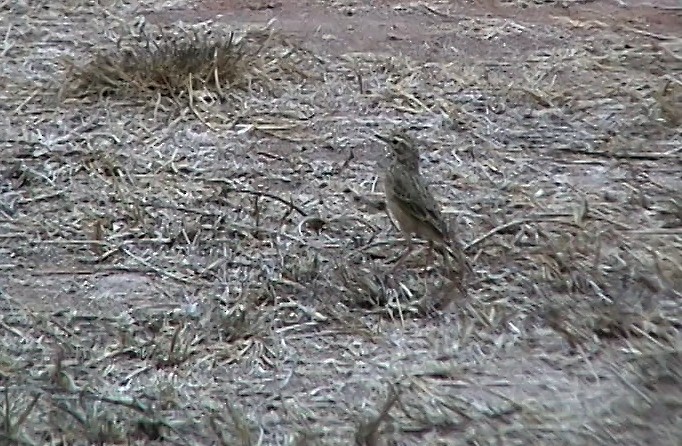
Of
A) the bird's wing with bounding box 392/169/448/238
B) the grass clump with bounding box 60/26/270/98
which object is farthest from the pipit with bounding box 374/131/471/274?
the grass clump with bounding box 60/26/270/98

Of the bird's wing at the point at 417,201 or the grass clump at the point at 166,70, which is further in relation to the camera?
the grass clump at the point at 166,70

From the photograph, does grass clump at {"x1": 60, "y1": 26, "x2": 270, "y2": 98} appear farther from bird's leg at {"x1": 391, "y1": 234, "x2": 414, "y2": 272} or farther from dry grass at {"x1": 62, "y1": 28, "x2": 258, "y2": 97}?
bird's leg at {"x1": 391, "y1": 234, "x2": 414, "y2": 272}

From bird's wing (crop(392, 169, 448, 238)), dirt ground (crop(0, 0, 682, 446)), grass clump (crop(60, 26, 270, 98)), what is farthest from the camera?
grass clump (crop(60, 26, 270, 98))

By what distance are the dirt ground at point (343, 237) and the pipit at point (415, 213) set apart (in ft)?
0.29

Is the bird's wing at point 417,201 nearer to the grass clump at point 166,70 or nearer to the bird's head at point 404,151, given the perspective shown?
the bird's head at point 404,151

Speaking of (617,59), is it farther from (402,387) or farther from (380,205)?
(402,387)

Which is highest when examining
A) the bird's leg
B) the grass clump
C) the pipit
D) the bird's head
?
the bird's head

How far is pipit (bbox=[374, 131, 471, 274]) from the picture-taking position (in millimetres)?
4117

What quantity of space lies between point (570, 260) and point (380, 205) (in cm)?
81

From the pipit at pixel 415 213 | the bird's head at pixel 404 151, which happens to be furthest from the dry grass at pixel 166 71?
the pipit at pixel 415 213

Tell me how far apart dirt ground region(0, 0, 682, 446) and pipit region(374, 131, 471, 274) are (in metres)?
0.09

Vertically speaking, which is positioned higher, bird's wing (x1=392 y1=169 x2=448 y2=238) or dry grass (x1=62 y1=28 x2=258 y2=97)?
bird's wing (x1=392 y1=169 x2=448 y2=238)

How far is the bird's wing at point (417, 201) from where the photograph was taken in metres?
4.11

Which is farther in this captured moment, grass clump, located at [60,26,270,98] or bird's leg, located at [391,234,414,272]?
grass clump, located at [60,26,270,98]
